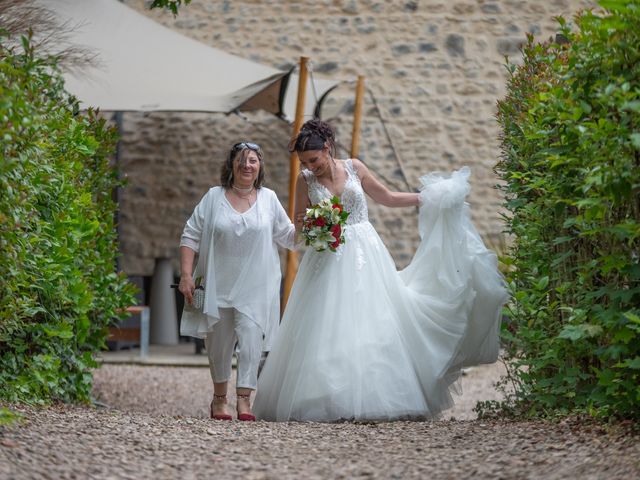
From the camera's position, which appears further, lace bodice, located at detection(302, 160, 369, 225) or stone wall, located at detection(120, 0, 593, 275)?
stone wall, located at detection(120, 0, 593, 275)

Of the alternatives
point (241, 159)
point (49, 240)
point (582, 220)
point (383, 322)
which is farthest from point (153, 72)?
point (582, 220)

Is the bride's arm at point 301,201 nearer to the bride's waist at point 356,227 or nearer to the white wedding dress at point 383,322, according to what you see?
the white wedding dress at point 383,322

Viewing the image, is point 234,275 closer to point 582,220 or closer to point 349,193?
point 349,193

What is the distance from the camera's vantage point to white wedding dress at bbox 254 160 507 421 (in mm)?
4957

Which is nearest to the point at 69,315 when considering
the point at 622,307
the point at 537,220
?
the point at 537,220

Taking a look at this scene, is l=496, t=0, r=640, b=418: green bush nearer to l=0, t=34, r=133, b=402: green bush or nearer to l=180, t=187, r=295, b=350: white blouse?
l=180, t=187, r=295, b=350: white blouse

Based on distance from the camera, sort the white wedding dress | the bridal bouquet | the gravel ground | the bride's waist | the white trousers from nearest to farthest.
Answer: the gravel ground, the white wedding dress, the bridal bouquet, the white trousers, the bride's waist

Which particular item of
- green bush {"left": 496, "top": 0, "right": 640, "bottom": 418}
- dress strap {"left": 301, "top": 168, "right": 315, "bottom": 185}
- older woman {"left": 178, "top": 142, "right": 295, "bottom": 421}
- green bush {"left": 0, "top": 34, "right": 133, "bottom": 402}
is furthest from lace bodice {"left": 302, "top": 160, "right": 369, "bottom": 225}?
green bush {"left": 0, "top": 34, "right": 133, "bottom": 402}

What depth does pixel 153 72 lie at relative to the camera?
8508 mm

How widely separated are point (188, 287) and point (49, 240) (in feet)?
2.81

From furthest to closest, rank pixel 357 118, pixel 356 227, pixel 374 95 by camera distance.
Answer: pixel 374 95
pixel 357 118
pixel 356 227

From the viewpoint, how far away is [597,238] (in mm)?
3848

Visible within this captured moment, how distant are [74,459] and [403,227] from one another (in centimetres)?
807

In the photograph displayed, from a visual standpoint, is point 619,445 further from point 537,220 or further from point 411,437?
point 537,220
